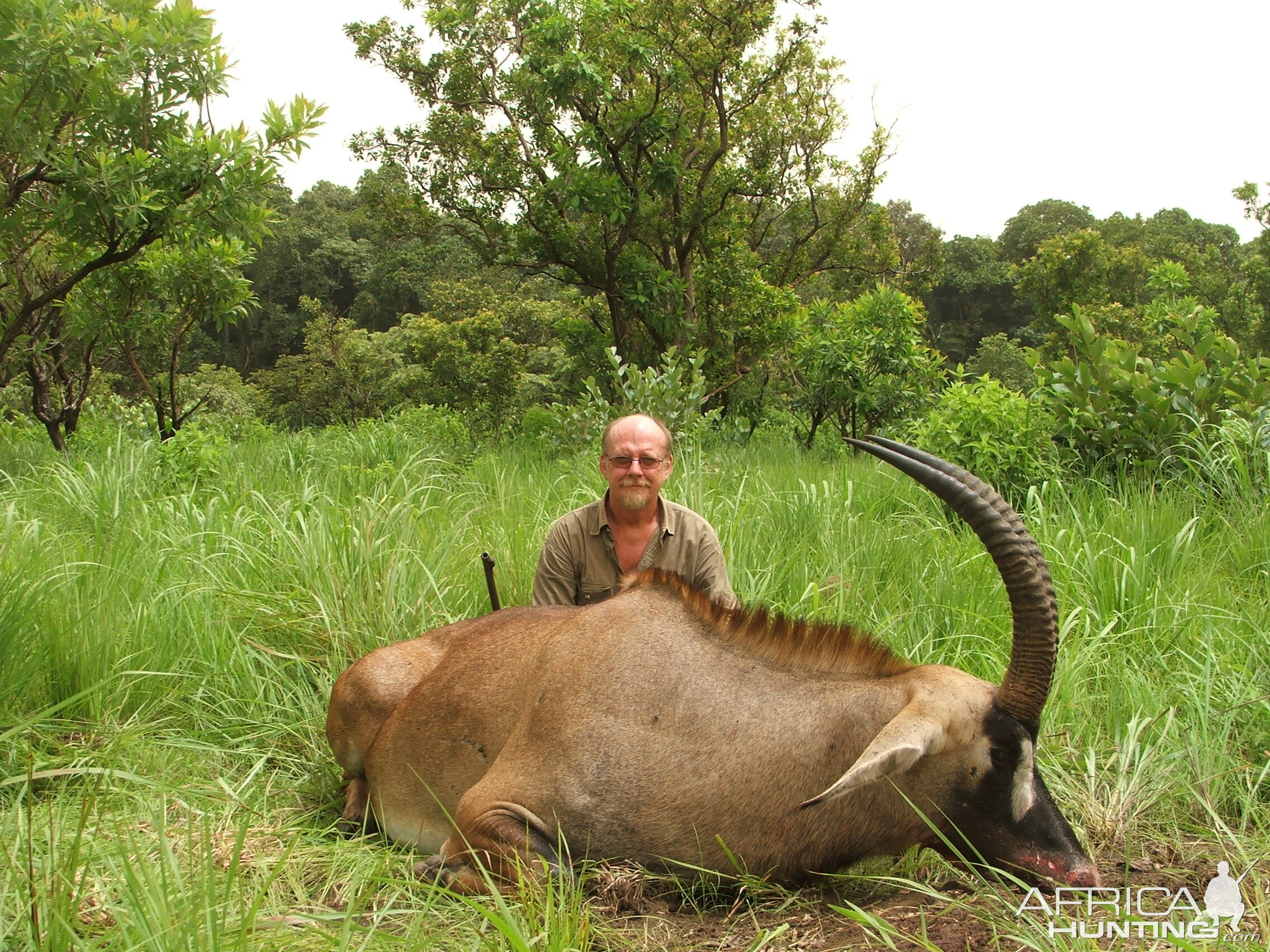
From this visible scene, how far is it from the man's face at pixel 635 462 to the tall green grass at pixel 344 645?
3.66ft

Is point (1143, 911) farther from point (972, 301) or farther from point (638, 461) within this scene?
point (972, 301)

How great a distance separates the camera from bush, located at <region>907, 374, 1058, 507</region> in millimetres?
7172

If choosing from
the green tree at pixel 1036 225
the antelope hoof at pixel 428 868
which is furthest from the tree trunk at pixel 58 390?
the green tree at pixel 1036 225

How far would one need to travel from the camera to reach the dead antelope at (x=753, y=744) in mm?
2859

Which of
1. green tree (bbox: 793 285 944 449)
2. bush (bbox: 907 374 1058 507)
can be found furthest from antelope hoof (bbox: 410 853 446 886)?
green tree (bbox: 793 285 944 449)

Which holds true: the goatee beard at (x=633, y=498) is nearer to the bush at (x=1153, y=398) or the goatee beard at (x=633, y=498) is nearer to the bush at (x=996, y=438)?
the bush at (x=996, y=438)

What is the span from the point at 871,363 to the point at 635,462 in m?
7.97

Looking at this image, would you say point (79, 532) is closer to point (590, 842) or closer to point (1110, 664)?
point (590, 842)

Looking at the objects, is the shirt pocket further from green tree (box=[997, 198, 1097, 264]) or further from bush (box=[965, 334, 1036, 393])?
green tree (box=[997, 198, 1097, 264])

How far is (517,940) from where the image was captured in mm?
2348

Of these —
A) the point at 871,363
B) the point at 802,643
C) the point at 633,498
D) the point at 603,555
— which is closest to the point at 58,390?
the point at 871,363

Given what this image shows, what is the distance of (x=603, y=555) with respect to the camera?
4.53 meters

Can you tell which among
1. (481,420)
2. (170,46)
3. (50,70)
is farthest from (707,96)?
(50,70)

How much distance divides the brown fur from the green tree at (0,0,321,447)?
6.22 meters
